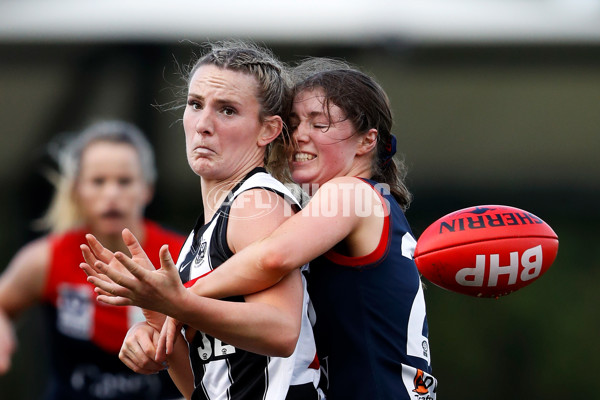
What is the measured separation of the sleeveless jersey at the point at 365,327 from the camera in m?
2.94

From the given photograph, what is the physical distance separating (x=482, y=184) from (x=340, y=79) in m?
7.49

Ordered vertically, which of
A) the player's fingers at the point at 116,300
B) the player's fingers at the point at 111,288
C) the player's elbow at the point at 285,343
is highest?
the player's fingers at the point at 111,288

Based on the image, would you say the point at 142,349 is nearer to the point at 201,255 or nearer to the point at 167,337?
the point at 167,337

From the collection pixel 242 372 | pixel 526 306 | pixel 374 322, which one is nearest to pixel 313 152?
pixel 374 322

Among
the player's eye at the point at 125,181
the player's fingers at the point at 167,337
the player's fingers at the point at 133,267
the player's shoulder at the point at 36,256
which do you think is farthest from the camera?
the player's eye at the point at 125,181

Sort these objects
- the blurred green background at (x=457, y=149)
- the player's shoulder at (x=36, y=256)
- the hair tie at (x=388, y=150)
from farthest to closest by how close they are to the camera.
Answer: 1. the blurred green background at (x=457, y=149)
2. the player's shoulder at (x=36, y=256)
3. the hair tie at (x=388, y=150)

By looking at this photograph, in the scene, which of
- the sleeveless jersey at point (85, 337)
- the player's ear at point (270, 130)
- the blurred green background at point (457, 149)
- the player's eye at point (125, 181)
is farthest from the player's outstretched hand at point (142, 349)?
the blurred green background at point (457, 149)

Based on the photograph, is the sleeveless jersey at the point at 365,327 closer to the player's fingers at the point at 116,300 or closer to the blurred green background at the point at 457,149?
the player's fingers at the point at 116,300

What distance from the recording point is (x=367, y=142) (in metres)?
3.21

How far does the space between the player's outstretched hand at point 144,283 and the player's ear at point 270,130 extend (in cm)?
75

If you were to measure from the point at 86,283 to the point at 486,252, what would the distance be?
330 cm

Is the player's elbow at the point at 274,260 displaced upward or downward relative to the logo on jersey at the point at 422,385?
upward

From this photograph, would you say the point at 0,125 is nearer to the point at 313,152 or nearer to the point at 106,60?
the point at 106,60

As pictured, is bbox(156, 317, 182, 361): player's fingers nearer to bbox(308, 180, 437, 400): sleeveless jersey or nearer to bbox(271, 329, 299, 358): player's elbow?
bbox(271, 329, 299, 358): player's elbow
